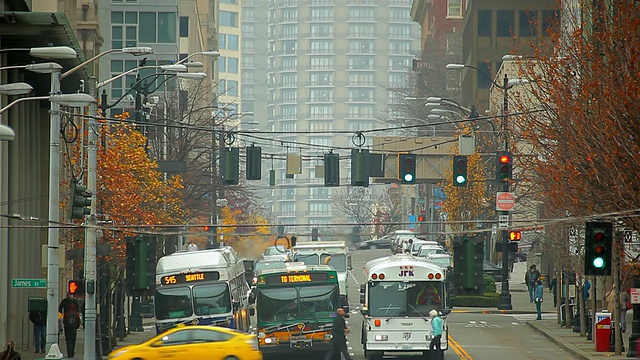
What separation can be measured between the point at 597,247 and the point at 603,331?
13172 millimetres

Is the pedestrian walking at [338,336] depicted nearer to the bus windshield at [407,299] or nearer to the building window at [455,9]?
the bus windshield at [407,299]

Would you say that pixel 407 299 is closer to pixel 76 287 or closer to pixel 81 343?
pixel 76 287

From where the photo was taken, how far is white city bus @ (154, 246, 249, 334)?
39.0m

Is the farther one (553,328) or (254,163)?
(553,328)

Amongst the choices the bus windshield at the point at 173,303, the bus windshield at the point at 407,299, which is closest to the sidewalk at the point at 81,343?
the bus windshield at the point at 173,303

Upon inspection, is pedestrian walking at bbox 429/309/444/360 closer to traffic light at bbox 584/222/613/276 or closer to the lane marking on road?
the lane marking on road

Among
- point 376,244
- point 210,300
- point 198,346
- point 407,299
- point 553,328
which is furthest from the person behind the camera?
point 376,244

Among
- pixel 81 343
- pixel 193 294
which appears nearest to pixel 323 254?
pixel 81 343

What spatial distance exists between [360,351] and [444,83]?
9648 centimetres

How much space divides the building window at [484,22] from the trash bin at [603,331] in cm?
6425

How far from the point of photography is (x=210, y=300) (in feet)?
129

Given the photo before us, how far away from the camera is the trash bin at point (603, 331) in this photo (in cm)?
3997

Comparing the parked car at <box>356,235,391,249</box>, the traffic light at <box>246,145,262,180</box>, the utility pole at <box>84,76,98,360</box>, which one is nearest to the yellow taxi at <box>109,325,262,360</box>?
the utility pole at <box>84,76,98,360</box>

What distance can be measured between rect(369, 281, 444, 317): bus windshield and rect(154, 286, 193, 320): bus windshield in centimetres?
548
